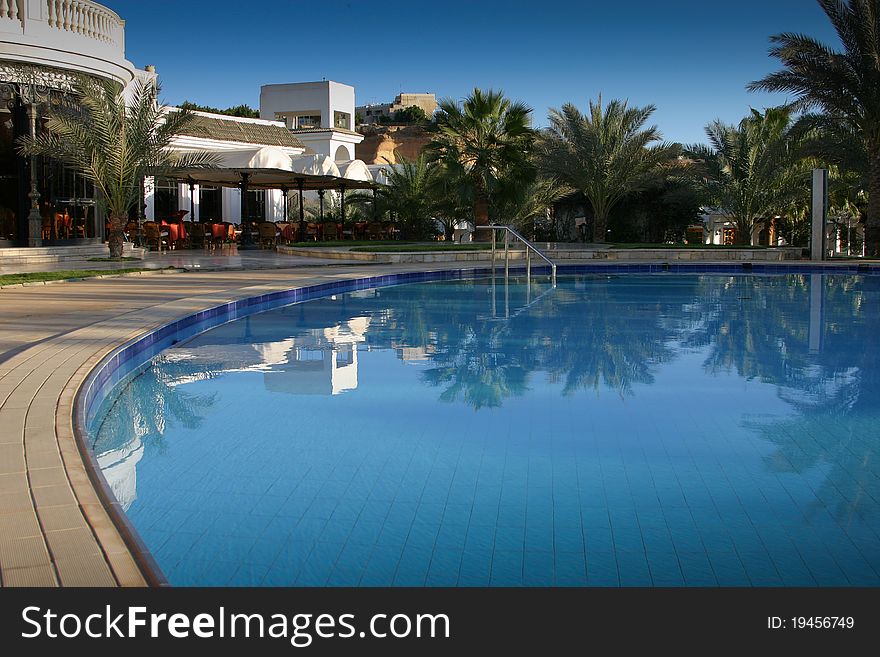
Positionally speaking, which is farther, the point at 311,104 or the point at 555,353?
the point at 311,104

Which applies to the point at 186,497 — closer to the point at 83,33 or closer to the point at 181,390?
the point at 181,390

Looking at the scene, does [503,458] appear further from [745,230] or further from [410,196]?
[410,196]

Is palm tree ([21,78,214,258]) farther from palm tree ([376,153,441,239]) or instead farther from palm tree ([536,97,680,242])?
palm tree ([536,97,680,242])

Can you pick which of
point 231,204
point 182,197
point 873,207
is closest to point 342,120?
point 231,204

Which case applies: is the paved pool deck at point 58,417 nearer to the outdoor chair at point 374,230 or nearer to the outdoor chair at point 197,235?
the outdoor chair at point 197,235

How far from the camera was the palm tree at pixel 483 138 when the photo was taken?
22109 millimetres

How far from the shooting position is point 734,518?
375cm

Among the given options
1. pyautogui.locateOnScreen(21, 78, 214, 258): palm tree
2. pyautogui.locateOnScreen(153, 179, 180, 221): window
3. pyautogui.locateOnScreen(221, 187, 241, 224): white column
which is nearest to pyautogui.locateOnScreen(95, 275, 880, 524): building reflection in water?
pyautogui.locateOnScreen(21, 78, 214, 258): palm tree

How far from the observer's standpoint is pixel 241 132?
32.0 meters

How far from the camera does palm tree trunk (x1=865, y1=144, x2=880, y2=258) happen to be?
20545 mm

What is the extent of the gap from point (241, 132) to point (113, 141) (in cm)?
1674

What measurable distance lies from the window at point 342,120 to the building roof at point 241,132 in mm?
10268

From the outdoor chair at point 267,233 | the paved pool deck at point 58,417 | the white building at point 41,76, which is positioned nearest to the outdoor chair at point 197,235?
the outdoor chair at point 267,233

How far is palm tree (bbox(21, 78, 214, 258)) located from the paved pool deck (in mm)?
4074
